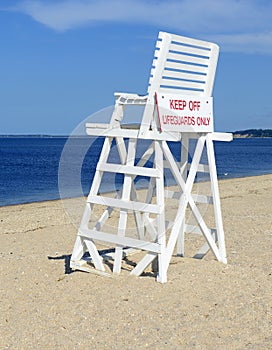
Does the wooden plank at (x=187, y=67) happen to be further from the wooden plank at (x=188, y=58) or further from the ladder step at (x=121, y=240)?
the ladder step at (x=121, y=240)

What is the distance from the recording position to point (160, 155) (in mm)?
7086

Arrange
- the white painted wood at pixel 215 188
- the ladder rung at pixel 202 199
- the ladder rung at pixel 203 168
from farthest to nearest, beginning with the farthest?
the ladder rung at pixel 202 199 < the ladder rung at pixel 203 168 < the white painted wood at pixel 215 188

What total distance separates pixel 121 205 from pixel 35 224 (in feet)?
24.8

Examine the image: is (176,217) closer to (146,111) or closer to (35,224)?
(146,111)

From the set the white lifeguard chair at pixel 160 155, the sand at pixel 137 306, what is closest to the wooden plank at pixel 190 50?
the white lifeguard chair at pixel 160 155

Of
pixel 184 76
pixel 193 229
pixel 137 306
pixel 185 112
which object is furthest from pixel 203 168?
pixel 137 306

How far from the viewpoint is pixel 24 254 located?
9.69 m

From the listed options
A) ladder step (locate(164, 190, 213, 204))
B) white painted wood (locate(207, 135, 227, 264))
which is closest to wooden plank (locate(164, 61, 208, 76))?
white painted wood (locate(207, 135, 227, 264))

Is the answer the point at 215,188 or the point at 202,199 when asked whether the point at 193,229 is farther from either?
the point at 215,188

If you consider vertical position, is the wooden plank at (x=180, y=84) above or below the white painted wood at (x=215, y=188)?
above

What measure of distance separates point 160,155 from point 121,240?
1.12 metres

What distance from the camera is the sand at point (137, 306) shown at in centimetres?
574

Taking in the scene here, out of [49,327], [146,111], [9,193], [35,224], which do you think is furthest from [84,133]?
[9,193]

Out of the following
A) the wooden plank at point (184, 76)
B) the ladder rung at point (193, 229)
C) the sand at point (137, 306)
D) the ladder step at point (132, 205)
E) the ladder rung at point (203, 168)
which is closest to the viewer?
the sand at point (137, 306)
